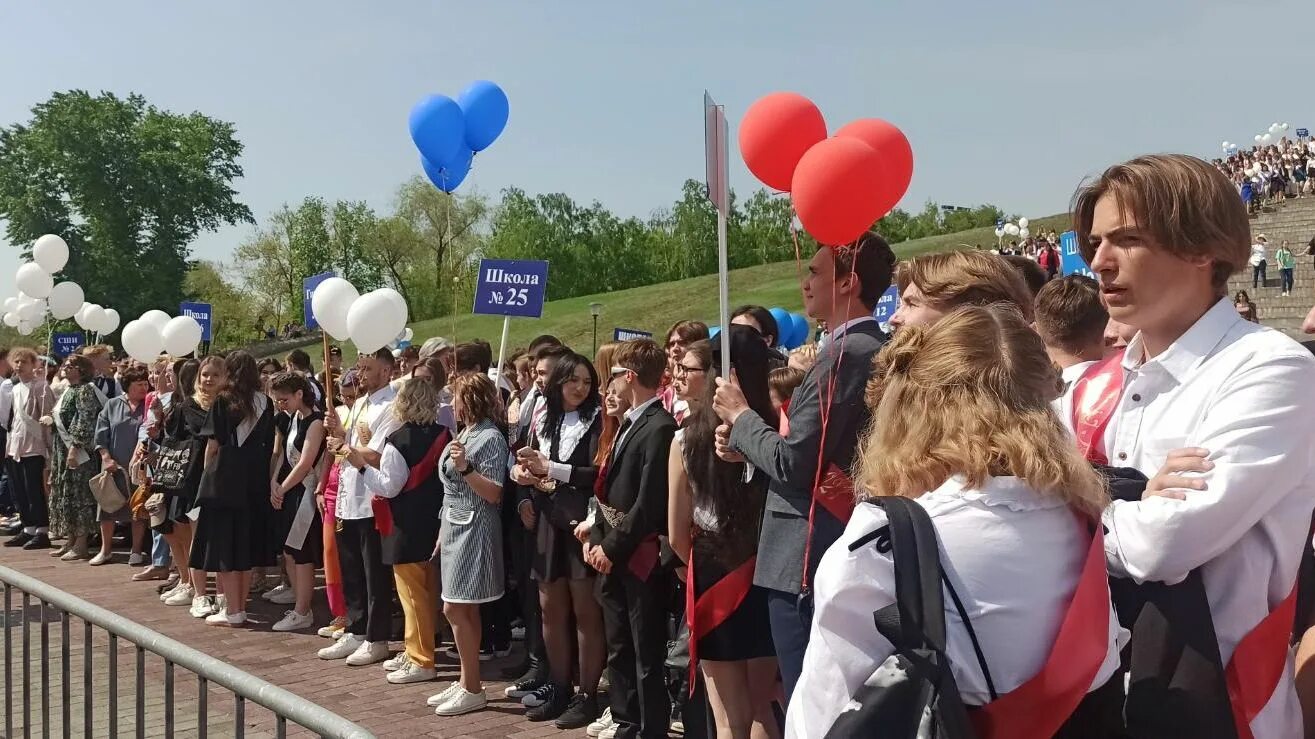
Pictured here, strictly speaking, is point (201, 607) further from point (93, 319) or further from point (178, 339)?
point (93, 319)

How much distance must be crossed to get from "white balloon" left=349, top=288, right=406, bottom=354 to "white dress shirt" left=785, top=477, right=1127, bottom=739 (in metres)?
6.35

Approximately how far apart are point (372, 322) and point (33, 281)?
37.7 ft

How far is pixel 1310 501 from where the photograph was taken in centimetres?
206

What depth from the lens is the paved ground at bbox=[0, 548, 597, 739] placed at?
360 centimetres

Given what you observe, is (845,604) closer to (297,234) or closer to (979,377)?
(979,377)

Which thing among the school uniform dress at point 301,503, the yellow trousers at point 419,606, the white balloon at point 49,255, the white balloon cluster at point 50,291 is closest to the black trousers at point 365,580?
the yellow trousers at point 419,606

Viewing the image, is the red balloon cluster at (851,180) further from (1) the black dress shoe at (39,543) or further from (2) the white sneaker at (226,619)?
(1) the black dress shoe at (39,543)

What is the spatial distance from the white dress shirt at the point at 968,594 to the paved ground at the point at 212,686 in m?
1.42

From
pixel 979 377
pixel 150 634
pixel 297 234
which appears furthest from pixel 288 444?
pixel 297 234

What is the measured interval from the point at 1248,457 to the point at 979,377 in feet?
1.62

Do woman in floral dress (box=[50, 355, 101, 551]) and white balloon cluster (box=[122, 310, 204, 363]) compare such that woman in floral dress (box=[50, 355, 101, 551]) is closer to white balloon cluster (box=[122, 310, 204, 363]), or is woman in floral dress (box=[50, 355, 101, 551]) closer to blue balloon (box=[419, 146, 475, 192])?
white balloon cluster (box=[122, 310, 204, 363])

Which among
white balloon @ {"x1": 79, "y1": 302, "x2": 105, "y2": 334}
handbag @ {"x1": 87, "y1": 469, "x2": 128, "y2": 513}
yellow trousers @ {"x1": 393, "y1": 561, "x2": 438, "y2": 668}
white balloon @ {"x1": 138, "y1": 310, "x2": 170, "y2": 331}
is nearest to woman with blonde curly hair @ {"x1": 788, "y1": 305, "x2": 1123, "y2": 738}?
yellow trousers @ {"x1": 393, "y1": 561, "x2": 438, "y2": 668}

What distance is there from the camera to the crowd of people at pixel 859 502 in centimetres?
179

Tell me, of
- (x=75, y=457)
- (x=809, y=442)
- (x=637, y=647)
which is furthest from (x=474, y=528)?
(x=75, y=457)
